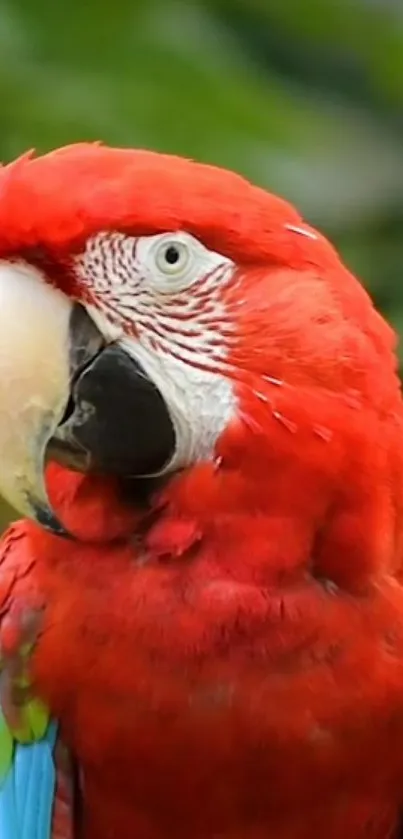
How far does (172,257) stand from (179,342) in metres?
0.06

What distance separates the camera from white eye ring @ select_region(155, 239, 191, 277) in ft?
3.71

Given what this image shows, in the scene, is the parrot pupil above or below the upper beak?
above

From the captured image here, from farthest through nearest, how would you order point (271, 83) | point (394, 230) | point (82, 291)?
1. point (394, 230)
2. point (271, 83)
3. point (82, 291)

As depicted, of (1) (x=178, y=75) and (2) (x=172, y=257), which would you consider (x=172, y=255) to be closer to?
(2) (x=172, y=257)

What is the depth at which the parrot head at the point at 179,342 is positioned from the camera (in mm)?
1113

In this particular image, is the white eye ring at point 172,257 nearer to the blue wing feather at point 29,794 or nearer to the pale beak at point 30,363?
the pale beak at point 30,363

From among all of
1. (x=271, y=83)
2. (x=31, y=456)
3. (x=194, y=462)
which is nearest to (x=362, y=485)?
(x=194, y=462)

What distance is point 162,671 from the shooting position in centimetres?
119

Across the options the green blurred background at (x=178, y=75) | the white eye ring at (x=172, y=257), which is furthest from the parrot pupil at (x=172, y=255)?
the green blurred background at (x=178, y=75)

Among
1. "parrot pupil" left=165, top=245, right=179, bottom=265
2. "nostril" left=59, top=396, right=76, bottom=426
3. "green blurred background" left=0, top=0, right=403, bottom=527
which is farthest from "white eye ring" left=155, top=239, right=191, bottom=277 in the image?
"green blurred background" left=0, top=0, right=403, bottom=527

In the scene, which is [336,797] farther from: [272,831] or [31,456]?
[31,456]

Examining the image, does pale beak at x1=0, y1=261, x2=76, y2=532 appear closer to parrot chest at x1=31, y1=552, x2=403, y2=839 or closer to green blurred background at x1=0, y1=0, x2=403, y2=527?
parrot chest at x1=31, y1=552, x2=403, y2=839

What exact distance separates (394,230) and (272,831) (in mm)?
742

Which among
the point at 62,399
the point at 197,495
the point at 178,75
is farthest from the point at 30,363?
the point at 178,75
